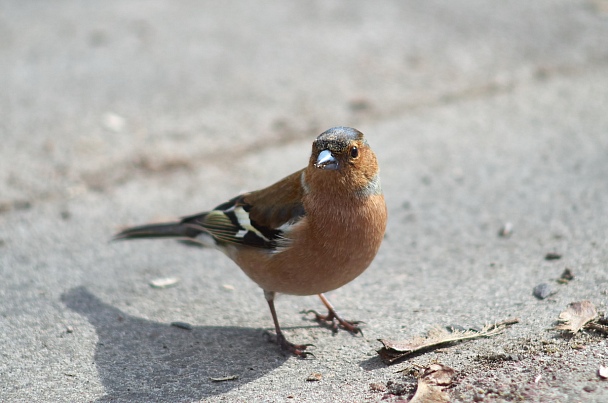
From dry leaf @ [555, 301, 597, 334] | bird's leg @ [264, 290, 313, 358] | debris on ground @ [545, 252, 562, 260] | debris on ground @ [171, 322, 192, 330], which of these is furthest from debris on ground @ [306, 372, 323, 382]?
debris on ground @ [545, 252, 562, 260]

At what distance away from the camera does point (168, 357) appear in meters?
3.77

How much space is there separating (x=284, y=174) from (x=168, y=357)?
2.36 m

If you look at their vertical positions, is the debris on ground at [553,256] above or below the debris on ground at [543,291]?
above

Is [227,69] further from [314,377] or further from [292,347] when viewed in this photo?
[314,377]

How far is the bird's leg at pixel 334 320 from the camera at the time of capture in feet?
13.1

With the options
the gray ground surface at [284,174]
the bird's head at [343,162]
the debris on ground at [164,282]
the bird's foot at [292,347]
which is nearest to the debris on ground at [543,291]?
the gray ground surface at [284,174]

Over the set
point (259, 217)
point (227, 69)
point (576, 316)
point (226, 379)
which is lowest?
point (226, 379)

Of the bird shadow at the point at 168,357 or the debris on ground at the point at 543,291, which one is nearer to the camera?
the bird shadow at the point at 168,357

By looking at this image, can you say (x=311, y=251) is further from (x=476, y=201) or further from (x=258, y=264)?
(x=476, y=201)

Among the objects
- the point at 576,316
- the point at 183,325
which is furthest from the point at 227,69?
the point at 576,316

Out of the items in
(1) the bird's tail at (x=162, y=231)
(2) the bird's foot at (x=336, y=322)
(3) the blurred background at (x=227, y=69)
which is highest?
(3) the blurred background at (x=227, y=69)

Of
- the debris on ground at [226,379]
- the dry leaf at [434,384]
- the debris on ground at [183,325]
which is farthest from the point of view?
the debris on ground at [183,325]

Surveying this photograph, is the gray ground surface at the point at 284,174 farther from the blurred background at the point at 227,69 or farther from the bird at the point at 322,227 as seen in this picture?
the bird at the point at 322,227

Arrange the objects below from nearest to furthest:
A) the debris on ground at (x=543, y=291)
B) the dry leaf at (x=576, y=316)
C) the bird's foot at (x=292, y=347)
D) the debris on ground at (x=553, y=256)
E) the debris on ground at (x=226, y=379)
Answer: the dry leaf at (x=576, y=316) → the debris on ground at (x=226, y=379) → the bird's foot at (x=292, y=347) → the debris on ground at (x=543, y=291) → the debris on ground at (x=553, y=256)
